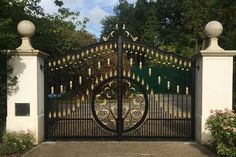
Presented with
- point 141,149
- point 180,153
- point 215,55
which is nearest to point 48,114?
point 141,149

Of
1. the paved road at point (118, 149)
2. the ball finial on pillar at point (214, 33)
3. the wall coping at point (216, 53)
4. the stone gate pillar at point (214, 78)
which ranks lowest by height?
the paved road at point (118, 149)

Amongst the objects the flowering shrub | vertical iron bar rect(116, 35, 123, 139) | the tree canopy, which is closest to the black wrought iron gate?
vertical iron bar rect(116, 35, 123, 139)

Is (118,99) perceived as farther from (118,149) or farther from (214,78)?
(214,78)

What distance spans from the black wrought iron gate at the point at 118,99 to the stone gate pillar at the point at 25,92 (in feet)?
2.09

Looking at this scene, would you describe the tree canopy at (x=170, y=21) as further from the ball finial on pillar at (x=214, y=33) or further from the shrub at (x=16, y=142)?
the shrub at (x=16, y=142)

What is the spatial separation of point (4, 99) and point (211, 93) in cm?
503

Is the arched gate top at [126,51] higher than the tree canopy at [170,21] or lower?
lower

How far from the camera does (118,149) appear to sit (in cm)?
1002

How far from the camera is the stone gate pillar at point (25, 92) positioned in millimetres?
10594

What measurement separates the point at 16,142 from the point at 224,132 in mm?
4540

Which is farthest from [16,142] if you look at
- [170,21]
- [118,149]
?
[170,21]

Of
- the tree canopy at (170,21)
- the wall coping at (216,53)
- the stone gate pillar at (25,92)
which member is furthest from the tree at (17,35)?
the tree canopy at (170,21)

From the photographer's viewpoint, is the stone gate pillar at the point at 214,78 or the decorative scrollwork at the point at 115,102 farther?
the decorative scrollwork at the point at 115,102

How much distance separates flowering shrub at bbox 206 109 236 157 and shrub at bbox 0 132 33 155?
13.5ft
